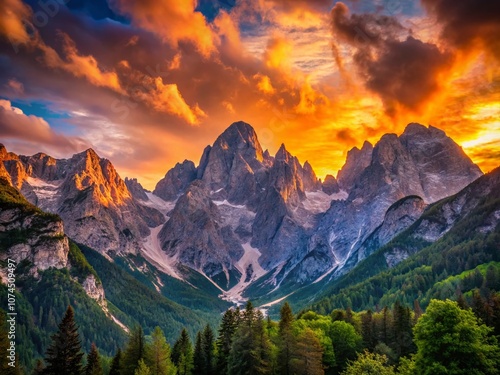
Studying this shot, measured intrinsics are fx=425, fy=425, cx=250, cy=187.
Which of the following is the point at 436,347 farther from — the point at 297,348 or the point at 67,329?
the point at 67,329

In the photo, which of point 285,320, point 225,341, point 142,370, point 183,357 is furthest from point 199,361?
point 285,320

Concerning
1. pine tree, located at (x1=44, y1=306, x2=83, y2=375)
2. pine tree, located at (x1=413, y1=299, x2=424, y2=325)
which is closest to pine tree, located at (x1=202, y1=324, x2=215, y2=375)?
pine tree, located at (x1=44, y1=306, x2=83, y2=375)

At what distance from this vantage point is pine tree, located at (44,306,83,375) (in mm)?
57562

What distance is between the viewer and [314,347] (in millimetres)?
63500

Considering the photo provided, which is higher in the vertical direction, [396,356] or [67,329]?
[67,329]

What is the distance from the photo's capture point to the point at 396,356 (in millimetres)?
79250

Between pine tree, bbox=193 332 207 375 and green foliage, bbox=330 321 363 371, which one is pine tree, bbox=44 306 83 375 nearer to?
pine tree, bbox=193 332 207 375

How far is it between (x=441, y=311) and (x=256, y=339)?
2971cm

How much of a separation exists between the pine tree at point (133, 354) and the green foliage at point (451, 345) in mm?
48645

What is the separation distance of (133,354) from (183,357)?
1370 cm

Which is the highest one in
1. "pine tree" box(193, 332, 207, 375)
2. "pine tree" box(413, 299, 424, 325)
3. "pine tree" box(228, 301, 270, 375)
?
"pine tree" box(413, 299, 424, 325)

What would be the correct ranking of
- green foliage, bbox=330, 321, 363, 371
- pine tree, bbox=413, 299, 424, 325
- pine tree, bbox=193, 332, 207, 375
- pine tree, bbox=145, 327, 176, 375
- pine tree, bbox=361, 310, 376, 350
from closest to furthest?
pine tree, bbox=145, 327, 176, 375, pine tree, bbox=193, 332, 207, 375, green foliage, bbox=330, 321, 363, 371, pine tree, bbox=361, 310, 376, 350, pine tree, bbox=413, 299, 424, 325

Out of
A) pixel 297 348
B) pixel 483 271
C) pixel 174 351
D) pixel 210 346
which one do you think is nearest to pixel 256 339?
pixel 297 348

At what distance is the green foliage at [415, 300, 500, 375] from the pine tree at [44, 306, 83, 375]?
44838 mm
